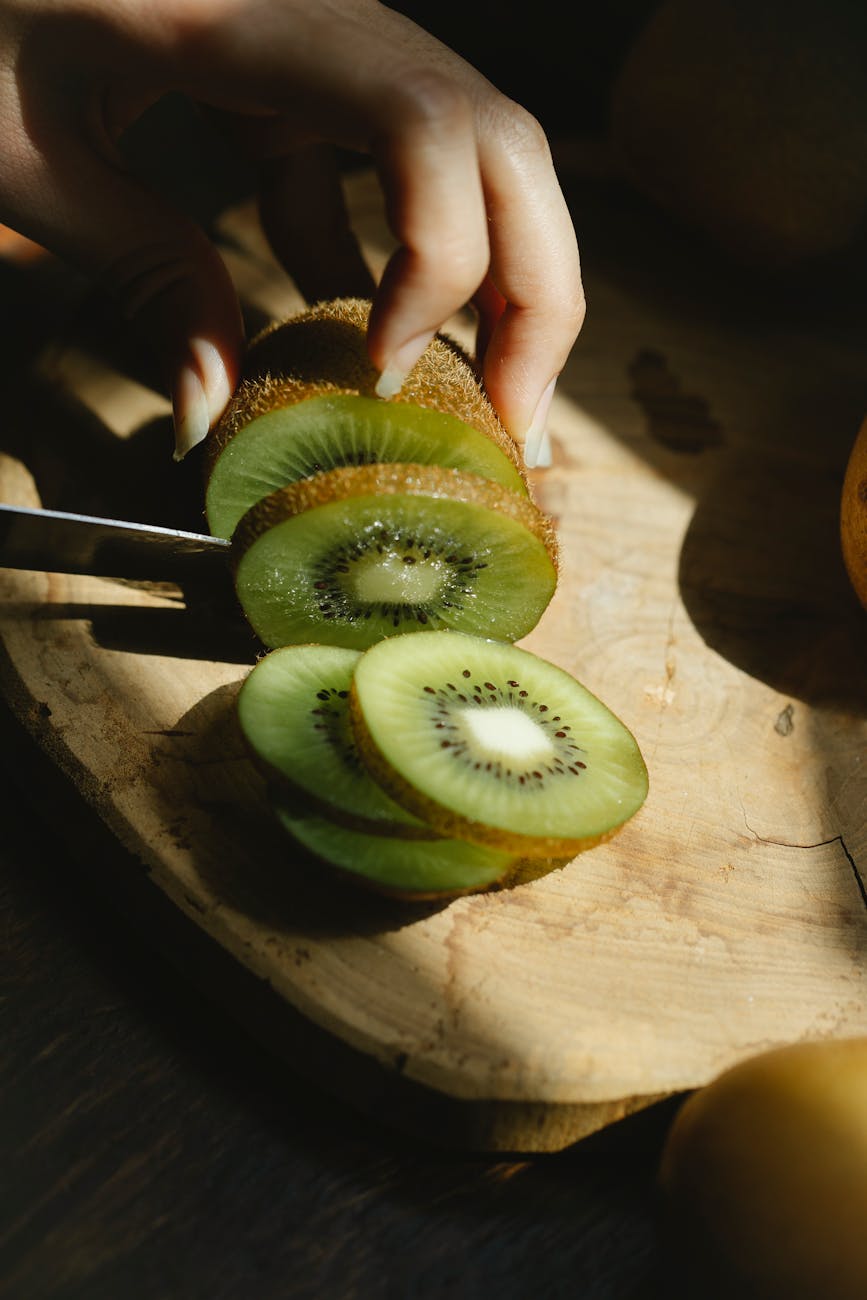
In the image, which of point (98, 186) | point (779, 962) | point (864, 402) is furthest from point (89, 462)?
point (864, 402)

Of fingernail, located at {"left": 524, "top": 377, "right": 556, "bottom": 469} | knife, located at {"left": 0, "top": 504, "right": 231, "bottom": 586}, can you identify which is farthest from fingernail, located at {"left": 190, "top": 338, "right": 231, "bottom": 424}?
fingernail, located at {"left": 524, "top": 377, "right": 556, "bottom": 469}

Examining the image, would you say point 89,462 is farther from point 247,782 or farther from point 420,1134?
point 420,1134

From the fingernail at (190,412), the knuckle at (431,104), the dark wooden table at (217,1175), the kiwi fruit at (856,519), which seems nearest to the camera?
the dark wooden table at (217,1175)

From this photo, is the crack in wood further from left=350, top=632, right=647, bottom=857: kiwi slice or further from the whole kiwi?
the whole kiwi

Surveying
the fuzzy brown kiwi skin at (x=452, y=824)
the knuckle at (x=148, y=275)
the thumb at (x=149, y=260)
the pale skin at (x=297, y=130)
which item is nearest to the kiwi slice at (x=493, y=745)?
the fuzzy brown kiwi skin at (x=452, y=824)

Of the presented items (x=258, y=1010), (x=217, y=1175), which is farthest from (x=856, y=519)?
(x=217, y=1175)

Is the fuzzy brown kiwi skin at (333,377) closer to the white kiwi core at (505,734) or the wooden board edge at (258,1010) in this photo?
the white kiwi core at (505,734)
